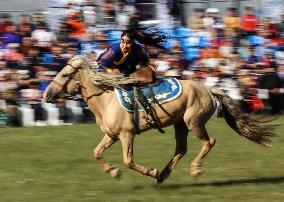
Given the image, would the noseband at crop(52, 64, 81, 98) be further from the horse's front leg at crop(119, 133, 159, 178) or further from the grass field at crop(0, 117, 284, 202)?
the grass field at crop(0, 117, 284, 202)

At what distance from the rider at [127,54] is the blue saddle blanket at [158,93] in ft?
1.16

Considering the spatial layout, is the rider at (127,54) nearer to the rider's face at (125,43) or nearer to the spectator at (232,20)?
the rider's face at (125,43)

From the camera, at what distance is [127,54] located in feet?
31.0

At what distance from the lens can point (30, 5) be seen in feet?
65.2

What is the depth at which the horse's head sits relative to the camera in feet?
30.3

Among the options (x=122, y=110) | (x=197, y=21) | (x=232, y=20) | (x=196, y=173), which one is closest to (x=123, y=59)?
(x=122, y=110)

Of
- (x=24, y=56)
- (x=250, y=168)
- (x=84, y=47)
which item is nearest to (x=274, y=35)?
(x=84, y=47)

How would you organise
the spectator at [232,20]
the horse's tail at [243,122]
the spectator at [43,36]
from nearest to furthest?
the horse's tail at [243,122], the spectator at [43,36], the spectator at [232,20]

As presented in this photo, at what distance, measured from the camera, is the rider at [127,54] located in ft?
30.8

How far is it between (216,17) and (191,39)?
1478 millimetres

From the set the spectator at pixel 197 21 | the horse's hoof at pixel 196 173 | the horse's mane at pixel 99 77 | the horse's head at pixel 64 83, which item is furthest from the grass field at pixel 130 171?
the spectator at pixel 197 21

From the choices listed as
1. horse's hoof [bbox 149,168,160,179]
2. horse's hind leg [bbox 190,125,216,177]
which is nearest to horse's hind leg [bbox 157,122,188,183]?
horse's hind leg [bbox 190,125,216,177]

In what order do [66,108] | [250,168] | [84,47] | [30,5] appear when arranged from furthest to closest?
1. [30,5]
2. [84,47]
3. [66,108]
4. [250,168]

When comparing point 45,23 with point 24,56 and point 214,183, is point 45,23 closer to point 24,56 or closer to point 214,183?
point 24,56
